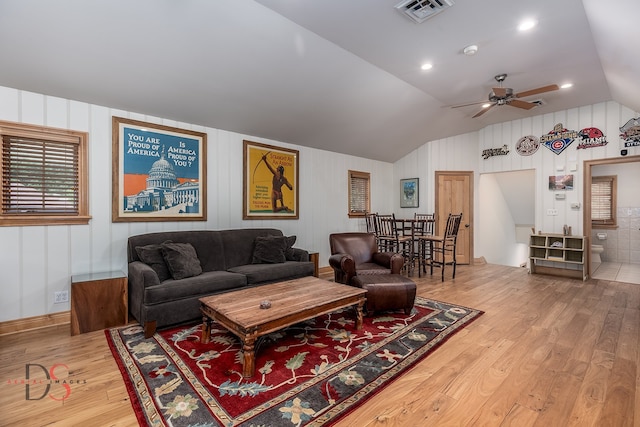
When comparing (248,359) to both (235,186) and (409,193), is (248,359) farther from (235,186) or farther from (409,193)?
(409,193)

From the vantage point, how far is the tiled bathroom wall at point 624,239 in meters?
6.19

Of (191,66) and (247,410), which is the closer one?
(247,410)

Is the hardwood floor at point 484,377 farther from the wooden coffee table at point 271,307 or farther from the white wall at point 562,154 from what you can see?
the white wall at point 562,154

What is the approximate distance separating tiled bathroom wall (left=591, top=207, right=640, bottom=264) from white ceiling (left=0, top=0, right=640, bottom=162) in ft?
10.0

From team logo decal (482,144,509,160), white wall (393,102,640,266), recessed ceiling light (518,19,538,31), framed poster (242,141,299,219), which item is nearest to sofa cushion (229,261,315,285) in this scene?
framed poster (242,141,299,219)

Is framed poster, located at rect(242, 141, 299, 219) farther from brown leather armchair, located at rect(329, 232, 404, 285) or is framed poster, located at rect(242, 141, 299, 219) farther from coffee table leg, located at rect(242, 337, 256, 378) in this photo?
coffee table leg, located at rect(242, 337, 256, 378)

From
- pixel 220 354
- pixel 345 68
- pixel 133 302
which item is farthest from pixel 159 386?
pixel 345 68

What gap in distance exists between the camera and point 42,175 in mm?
2939

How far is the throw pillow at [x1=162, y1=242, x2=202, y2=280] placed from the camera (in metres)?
3.09

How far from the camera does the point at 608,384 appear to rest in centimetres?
198

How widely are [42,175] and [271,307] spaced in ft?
9.05

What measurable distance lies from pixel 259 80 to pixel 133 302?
2.80 meters

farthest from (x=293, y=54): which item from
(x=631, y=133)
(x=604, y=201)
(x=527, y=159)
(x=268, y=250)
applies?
(x=604, y=201)

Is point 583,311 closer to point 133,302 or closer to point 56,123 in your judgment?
point 133,302
